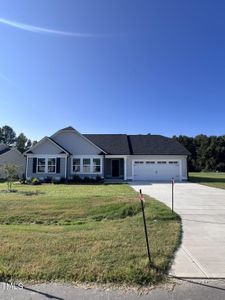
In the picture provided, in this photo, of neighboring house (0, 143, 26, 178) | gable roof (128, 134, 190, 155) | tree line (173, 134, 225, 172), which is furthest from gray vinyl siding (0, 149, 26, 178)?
tree line (173, 134, 225, 172)

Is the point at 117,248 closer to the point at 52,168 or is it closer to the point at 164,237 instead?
the point at 164,237

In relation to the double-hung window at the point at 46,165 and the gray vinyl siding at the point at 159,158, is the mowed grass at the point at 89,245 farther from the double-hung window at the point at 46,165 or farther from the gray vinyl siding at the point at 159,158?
the gray vinyl siding at the point at 159,158

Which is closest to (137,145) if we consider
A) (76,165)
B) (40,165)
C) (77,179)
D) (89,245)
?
(76,165)

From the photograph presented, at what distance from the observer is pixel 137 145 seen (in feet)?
105

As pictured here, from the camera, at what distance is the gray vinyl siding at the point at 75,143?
29.0 meters

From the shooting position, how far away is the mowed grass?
4.57 meters

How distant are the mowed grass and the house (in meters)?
A: 17.8

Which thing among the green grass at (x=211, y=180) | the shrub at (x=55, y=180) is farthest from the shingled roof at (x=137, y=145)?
the shrub at (x=55, y=180)

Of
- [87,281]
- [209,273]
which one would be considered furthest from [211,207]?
[87,281]

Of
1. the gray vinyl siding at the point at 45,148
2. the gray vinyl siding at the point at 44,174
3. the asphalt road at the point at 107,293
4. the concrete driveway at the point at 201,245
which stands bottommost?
the asphalt road at the point at 107,293

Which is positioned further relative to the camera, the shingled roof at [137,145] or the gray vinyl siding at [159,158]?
the shingled roof at [137,145]

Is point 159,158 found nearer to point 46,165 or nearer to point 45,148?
point 46,165

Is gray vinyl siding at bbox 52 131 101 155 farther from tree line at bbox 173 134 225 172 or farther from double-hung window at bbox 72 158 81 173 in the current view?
tree line at bbox 173 134 225 172

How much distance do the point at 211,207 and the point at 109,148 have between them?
20343 millimetres
